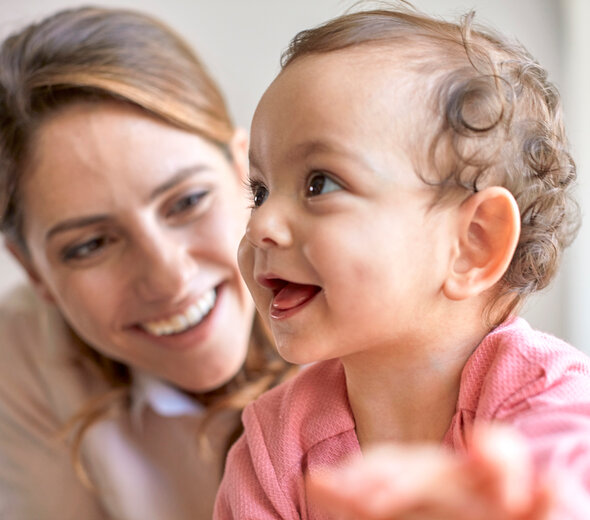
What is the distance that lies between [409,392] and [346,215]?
0.18 metres

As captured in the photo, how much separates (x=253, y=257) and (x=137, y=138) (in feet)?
1.73

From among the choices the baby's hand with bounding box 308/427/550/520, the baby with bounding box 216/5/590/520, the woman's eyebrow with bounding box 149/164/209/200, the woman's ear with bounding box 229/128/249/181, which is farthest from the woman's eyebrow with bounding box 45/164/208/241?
the baby's hand with bounding box 308/427/550/520

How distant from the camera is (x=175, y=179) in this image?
46.1 inches

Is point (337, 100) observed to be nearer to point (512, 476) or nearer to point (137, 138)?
point (512, 476)

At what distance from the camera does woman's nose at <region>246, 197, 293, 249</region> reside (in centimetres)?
66

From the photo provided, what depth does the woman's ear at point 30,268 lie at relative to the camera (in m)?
1.37

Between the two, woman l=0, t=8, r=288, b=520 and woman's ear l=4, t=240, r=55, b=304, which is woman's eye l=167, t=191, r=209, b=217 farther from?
woman's ear l=4, t=240, r=55, b=304

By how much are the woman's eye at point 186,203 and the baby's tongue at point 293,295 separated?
0.54m

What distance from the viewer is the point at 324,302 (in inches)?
26.2

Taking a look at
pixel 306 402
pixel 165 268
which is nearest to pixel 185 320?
pixel 165 268

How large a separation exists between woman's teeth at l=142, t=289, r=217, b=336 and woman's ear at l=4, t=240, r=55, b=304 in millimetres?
264

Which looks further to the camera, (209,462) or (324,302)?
(209,462)

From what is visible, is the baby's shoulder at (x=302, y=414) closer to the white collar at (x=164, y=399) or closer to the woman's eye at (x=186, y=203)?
the woman's eye at (x=186, y=203)

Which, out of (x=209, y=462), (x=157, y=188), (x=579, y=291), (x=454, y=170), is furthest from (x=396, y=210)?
(x=579, y=291)
